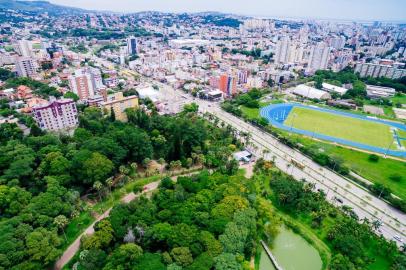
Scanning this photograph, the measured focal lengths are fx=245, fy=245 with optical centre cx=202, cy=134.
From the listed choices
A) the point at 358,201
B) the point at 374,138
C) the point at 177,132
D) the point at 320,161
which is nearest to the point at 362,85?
the point at 374,138

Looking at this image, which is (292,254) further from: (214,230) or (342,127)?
(342,127)

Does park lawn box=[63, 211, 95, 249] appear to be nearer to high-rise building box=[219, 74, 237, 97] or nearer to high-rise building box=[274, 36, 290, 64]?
high-rise building box=[219, 74, 237, 97]

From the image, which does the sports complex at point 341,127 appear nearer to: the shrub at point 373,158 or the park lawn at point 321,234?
the shrub at point 373,158

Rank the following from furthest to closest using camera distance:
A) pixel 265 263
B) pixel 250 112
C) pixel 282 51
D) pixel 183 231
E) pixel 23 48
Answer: pixel 282 51
pixel 23 48
pixel 250 112
pixel 265 263
pixel 183 231

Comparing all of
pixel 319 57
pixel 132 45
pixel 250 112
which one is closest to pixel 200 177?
pixel 250 112

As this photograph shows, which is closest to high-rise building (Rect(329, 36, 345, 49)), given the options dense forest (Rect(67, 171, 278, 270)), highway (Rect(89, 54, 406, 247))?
highway (Rect(89, 54, 406, 247))

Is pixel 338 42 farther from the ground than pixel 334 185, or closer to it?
farther from the ground
